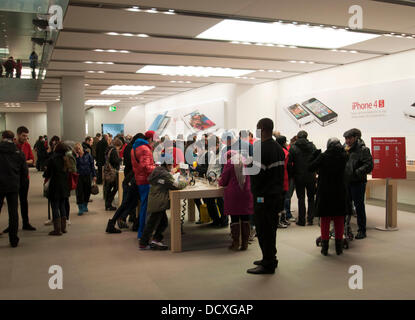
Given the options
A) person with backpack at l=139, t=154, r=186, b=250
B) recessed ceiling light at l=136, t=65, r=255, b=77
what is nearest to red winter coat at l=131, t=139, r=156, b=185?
person with backpack at l=139, t=154, r=186, b=250

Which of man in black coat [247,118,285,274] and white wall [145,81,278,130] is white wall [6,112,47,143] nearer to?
white wall [145,81,278,130]

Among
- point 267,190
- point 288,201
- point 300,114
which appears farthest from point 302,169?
point 300,114

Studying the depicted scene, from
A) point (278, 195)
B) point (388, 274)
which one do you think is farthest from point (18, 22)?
point (388, 274)

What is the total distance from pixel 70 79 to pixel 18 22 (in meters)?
5.37

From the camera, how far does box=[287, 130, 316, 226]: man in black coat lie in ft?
25.3

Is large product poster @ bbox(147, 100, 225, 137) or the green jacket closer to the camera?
the green jacket

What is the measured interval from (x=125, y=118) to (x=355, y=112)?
18136mm

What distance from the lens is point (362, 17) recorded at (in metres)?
6.70

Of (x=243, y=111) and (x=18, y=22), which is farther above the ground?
(x=18, y=22)

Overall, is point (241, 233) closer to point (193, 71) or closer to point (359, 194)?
point (359, 194)

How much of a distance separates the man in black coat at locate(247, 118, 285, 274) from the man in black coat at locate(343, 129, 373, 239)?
2195 mm

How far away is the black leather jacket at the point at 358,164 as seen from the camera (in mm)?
6508
